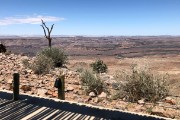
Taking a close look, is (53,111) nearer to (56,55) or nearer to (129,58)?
(56,55)

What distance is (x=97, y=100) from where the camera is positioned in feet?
32.9

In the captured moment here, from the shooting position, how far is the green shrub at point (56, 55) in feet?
68.8

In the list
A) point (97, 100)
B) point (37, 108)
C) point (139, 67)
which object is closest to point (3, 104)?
point (37, 108)

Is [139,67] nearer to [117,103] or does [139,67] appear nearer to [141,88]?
[141,88]

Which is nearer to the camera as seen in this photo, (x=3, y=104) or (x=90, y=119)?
(x=90, y=119)

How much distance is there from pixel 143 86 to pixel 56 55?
37.3ft

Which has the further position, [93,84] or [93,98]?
[93,84]

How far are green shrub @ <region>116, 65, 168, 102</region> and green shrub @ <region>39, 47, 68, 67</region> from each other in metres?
10.7

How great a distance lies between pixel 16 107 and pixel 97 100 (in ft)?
10.6

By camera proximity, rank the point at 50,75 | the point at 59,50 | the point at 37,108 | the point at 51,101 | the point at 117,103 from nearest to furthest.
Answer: the point at 37,108 → the point at 51,101 → the point at 117,103 → the point at 50,75 → the point at 59,50

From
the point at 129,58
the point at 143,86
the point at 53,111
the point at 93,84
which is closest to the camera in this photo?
the point at 53,111

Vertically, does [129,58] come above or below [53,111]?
below

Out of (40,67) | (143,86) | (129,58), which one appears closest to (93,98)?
(143,86)

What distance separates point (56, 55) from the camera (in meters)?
21.1
